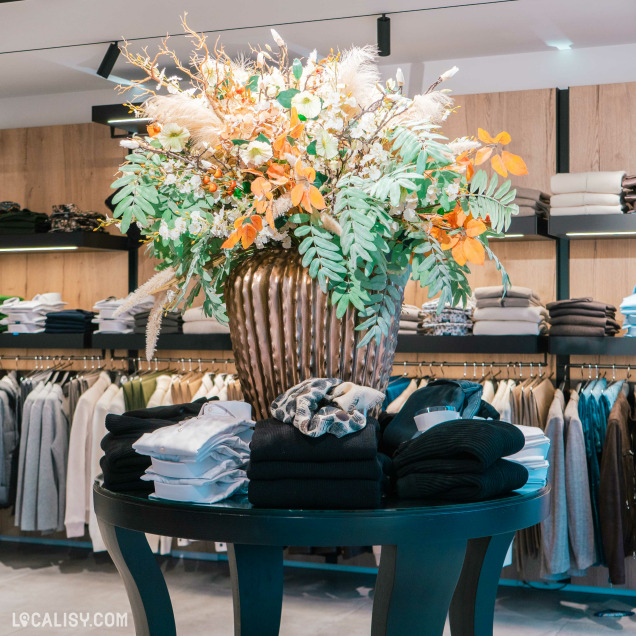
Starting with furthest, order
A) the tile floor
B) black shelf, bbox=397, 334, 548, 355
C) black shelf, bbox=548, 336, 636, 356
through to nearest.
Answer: black shelf, bbox=397, 334, 548, 355 < black shelf, bbox=548, 336, 636, 356 < the tile floor

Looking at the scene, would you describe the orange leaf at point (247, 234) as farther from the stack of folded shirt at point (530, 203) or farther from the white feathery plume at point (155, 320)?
the stack of folded shirt at point (530, 203)

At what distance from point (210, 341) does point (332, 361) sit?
9.11 feet

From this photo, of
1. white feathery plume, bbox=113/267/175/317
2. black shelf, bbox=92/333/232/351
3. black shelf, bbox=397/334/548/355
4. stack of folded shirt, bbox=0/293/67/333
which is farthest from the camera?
stack of folded shirt, bbox=0/293/67/333

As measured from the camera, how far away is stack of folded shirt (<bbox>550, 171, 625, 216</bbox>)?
3734 millimetres

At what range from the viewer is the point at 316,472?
53.5 inches

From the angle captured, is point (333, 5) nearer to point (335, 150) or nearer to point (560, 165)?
point (560, 165)

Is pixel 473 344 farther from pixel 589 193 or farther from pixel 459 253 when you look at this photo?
pixel 459 253

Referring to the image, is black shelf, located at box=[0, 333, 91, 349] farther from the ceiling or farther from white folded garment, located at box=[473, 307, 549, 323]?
white folded garment, located at box=[473, 307, 549, 323]

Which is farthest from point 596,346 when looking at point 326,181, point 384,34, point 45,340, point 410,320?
point 45,340

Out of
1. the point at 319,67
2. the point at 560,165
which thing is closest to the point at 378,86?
the point at 319,67

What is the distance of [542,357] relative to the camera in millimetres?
4254

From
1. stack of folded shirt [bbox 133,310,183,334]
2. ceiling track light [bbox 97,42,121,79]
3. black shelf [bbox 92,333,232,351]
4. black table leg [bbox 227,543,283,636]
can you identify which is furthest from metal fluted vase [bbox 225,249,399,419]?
ceiling track light [bbox 97,42,121,79]

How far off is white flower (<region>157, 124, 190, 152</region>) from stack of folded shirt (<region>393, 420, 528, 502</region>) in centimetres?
79

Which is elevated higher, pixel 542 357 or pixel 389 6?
pixel 389 6
